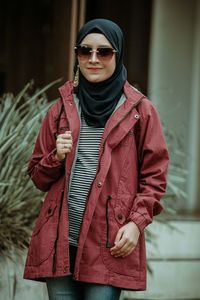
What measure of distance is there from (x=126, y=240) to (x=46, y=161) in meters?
0.49

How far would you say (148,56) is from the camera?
759cm

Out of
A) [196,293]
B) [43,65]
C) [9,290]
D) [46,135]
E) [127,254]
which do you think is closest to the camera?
[127,254]

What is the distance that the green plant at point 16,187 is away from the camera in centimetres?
486

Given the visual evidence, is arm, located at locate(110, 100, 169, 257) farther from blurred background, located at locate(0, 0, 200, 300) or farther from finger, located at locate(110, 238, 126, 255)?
blurred background, located at locate(0, 0, 200, 300)

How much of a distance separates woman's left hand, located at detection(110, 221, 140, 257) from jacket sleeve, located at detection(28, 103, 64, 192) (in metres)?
0.38

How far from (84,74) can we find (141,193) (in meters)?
0.56

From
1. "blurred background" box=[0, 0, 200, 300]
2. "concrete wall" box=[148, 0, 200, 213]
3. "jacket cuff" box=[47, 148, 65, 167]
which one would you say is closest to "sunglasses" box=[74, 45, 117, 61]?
"jacket cuff" box=[47, 148, 65, 167]

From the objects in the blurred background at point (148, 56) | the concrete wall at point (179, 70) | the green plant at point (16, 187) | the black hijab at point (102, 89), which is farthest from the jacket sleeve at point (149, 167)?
the concrete wall at point (179, 70)

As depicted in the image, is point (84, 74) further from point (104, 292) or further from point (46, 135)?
point (104, 292)

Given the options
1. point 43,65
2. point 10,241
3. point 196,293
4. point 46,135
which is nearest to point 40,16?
point 43,65

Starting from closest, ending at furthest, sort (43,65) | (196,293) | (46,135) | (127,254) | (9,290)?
(127,254)
(46,135)
(9,290)
(196,293)
(43,65)

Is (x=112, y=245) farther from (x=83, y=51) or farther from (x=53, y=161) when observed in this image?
(x=83, y=51)

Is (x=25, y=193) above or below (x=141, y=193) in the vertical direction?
below

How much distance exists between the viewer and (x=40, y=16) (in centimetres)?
793
